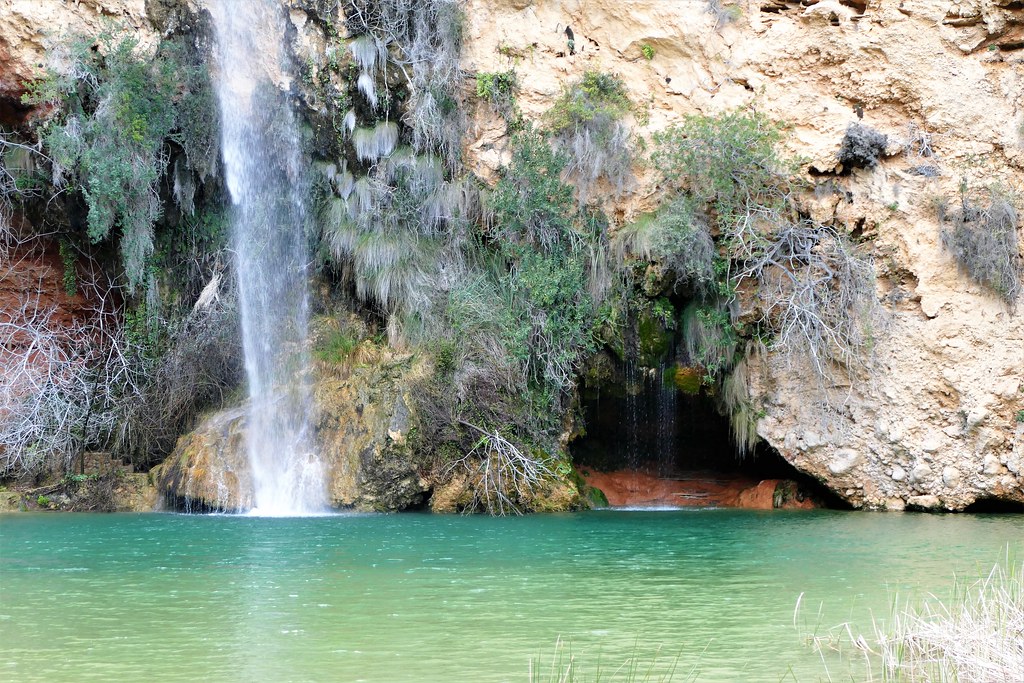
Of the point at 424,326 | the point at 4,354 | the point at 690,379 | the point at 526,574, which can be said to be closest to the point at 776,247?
the point at 690,379

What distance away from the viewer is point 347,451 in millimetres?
14430

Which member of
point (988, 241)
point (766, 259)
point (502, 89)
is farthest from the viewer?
point (502, 89)

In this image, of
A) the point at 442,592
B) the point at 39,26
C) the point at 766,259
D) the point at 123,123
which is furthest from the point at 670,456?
the point at 39,26

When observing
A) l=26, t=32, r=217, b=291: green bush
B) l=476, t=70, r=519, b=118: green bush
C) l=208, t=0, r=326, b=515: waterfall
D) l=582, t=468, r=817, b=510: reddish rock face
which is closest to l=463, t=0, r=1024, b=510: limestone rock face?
l=582, t=468, r=817, b=510: reddish rock face

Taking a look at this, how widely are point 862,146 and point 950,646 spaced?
10.7 meters

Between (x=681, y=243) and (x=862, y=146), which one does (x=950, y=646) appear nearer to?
(x=681, y=243)

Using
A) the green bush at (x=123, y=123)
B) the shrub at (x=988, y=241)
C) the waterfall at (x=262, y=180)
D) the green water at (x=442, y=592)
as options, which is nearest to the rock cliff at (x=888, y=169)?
the shrub at (x=988, y=241)

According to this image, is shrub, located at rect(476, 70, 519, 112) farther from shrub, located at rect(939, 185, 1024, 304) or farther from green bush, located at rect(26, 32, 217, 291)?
shrub, located at rect(939, 185, 1024, 304)

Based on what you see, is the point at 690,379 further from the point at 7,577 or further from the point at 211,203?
the point at 7,577

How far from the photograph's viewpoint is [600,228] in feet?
50.5

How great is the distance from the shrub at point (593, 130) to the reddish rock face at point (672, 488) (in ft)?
15.7

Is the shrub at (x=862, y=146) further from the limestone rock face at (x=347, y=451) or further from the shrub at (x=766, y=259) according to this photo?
the limestone rock face at (x=347, y=451)

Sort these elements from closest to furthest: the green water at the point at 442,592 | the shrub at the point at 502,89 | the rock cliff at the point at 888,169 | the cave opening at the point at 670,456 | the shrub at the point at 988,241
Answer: the green water at the point at 442,592 → the shrub at the point at 988,241 → the rock cliff at the point at 888,169 → the cave opening at the point at 670,456 → the shrub at the point at 502,89

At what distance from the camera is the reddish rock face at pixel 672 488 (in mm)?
16188
